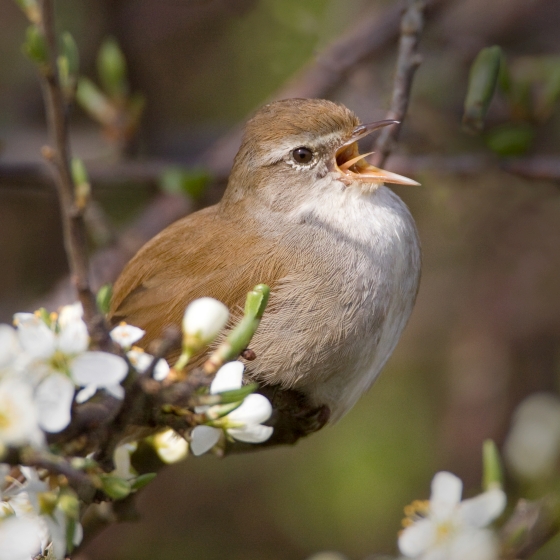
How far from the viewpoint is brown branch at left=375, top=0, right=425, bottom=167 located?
347 centimetres

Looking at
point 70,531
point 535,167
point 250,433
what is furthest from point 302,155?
point 70,531

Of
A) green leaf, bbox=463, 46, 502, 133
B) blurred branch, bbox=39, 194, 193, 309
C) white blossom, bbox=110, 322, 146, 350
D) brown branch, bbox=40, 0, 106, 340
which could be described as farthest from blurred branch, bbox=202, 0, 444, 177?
brown branch, bbox=40, 0, 106, 340

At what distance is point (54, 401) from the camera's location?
1.79 m

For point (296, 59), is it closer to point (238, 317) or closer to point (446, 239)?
point (446, 239)

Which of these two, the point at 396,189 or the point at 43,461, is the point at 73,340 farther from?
the point at 396,189

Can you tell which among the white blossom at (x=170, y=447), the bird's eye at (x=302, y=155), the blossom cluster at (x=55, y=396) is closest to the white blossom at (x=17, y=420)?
the blossom cluster at (x=55, y=396)

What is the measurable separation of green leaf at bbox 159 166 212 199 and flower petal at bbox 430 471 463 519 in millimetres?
2477

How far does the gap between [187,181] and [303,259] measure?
1268mm

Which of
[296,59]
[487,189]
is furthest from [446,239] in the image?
[296,59]

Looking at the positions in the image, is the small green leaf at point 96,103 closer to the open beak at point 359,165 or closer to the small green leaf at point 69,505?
the open beak at point 359,165

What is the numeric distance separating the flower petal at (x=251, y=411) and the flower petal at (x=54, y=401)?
0.53 metres

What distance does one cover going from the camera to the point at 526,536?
2.39 metres

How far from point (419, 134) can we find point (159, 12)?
7.51 ft

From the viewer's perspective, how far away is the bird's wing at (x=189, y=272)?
3338 mm
